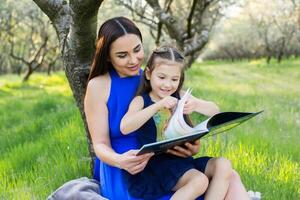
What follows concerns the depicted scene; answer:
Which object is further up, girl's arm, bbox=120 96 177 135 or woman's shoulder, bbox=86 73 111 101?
woman's shoulder, bbox=86 73 111 101

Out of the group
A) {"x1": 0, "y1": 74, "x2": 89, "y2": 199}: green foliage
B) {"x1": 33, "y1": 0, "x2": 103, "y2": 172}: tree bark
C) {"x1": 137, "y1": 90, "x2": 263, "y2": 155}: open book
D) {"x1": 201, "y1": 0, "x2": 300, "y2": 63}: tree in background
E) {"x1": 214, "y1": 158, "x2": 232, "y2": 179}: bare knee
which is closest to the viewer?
{"x1": 137, "y1": 90, "x2": 263, "y2": 155}: open book

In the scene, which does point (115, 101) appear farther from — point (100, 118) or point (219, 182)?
point (219, 182)

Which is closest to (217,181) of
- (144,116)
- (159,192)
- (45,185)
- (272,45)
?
(159,192)

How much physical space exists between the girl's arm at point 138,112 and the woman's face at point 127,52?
0.24 m

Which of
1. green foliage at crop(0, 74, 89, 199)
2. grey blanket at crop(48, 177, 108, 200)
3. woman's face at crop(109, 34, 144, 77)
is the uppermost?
woman's face at crop(109, 34, 144, 77)

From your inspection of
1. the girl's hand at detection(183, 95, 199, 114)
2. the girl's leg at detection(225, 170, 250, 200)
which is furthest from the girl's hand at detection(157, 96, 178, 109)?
the girl's leg at detection(225, 170, 250, 200)

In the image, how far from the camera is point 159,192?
3305mm

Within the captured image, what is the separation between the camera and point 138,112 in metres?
3.17

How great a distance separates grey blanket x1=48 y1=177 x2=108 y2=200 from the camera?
3.42m

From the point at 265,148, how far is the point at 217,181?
259cm

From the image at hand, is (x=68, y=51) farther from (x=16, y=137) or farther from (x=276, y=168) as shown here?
(x=16, y=137)

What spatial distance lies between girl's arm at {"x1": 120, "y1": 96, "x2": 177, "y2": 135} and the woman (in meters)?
0.17

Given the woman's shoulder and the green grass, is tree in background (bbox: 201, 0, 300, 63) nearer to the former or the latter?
the green grass

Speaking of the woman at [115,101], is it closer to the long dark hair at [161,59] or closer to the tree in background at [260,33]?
the long dark hair at [161,59]
